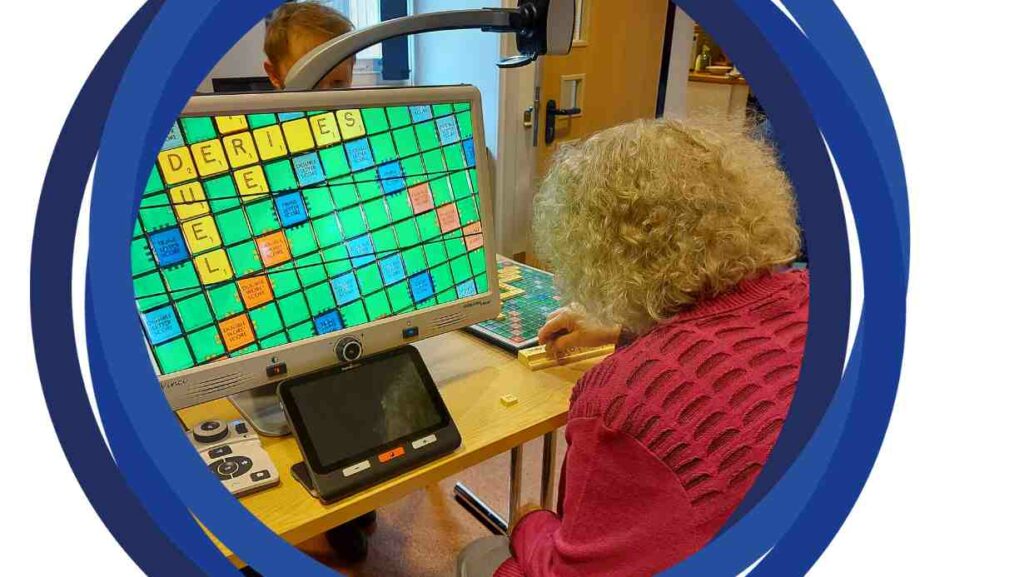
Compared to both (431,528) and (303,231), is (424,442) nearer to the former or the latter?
(303,231)

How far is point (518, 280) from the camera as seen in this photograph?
176 cm

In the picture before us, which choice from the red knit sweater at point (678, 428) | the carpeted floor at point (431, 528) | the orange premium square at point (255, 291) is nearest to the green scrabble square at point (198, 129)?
the orange premium square at point (255, 291)

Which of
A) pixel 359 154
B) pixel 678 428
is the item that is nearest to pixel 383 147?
pixel 359 154

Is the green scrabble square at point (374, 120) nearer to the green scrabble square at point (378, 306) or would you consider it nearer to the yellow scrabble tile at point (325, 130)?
the yellow scrabble tile at point (325, 130)

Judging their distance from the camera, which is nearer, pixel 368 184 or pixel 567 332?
pixel 368 184

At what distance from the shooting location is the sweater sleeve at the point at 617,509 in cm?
91

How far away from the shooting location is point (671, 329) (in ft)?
3.13

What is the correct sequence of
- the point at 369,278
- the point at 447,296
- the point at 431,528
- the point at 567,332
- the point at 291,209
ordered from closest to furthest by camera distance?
the point at 291,209 → the point at 369,278 → the point at 447,296 → the point at 567,332 → the point at 431,528

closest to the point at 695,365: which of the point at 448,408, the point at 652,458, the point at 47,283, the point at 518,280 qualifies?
the point at 652,458

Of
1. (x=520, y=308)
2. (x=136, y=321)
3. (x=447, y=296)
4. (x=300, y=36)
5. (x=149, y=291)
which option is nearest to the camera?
(x=136, y=321)

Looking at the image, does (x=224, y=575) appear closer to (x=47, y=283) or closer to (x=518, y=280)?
(x=47, y=283)

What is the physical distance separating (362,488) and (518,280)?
82cm

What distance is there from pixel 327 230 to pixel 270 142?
16 centimetres

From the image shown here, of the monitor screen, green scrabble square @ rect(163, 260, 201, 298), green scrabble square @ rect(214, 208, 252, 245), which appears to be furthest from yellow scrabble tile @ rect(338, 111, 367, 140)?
green scrabble square @ rect(163, 260, 201, 298)
